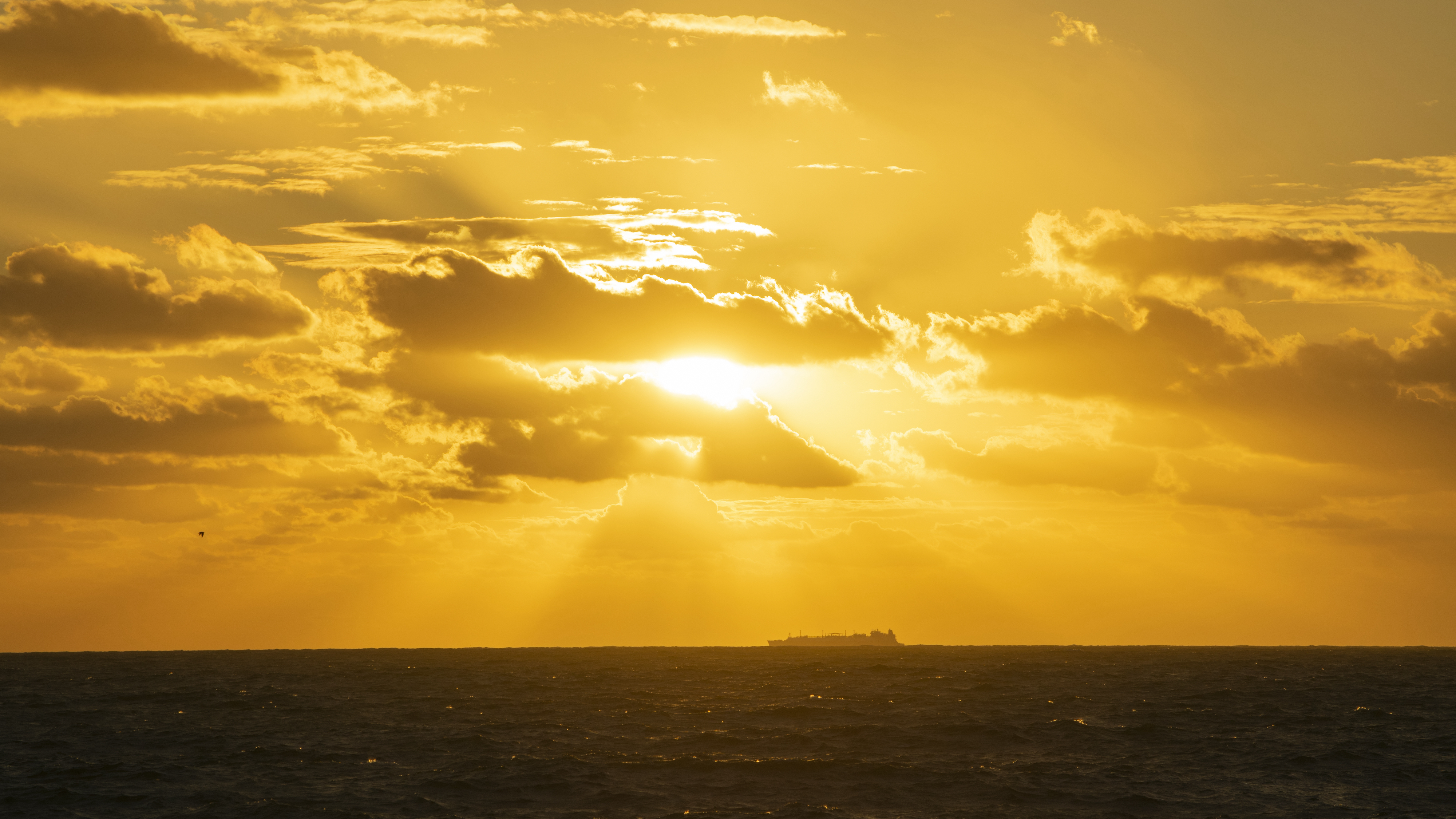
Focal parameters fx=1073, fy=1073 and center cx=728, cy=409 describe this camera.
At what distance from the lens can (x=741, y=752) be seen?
2623 inches

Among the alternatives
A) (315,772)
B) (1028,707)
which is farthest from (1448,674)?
(315,772)

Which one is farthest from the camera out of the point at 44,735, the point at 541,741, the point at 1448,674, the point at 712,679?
the point at 1448,674

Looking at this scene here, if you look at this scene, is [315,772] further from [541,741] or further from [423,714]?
[423,714]

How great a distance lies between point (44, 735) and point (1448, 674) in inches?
7100

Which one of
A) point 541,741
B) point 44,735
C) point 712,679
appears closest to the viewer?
point 541,741

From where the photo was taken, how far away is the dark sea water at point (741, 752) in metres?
52.1

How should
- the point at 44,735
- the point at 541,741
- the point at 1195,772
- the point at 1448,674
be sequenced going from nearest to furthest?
the point at 1195,772 < the point at 541,741 < the point at 44,735 < the point at 1448,674

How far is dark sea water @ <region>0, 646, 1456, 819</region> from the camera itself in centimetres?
5206

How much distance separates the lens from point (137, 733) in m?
79.3

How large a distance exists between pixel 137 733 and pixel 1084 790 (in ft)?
219

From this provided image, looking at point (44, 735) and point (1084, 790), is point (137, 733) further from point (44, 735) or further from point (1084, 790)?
point (1084, 790)

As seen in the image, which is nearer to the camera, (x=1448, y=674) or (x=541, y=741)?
(x=541, y=741)

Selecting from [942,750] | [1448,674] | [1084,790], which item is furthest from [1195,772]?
[1448,674]

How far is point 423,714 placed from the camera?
92.1 meters
